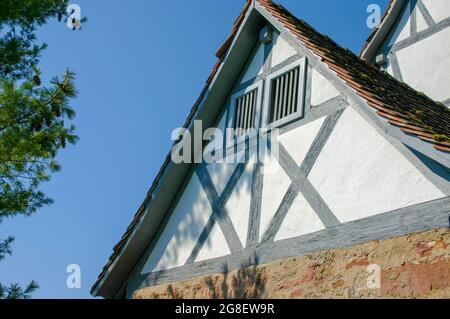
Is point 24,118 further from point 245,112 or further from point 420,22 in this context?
point 420,22

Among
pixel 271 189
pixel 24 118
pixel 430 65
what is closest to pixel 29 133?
pixel 24 118

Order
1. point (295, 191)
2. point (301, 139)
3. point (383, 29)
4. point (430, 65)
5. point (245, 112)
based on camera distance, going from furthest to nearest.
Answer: point (383, 29)
point (430, 65)
point (245, 112)
point (301, 139)
point (295, 191)

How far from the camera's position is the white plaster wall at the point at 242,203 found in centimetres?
683

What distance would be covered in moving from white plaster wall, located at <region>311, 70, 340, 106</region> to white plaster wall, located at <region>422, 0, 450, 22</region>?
15.9 feet

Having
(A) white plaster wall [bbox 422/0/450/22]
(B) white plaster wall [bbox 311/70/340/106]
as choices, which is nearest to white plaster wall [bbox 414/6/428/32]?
(A) white plaster wall [bbox 422/0/450/22]

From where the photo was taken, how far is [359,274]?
5.43 metres

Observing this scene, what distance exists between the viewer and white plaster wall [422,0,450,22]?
34.3 ft

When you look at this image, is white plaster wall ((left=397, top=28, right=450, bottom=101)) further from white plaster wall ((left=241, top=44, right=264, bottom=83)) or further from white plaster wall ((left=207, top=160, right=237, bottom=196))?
white plaster wall ((left=207, top=160, right=237, bottom=196))

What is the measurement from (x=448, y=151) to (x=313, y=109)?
2081 mm

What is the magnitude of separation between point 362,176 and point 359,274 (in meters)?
0.95

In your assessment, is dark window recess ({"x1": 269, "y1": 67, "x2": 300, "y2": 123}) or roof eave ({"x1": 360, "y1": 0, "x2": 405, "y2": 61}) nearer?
dark window recess ({"x1": 269, "y1": 67, "x2": 300, "y2": 123})

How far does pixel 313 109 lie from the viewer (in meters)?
6.65
